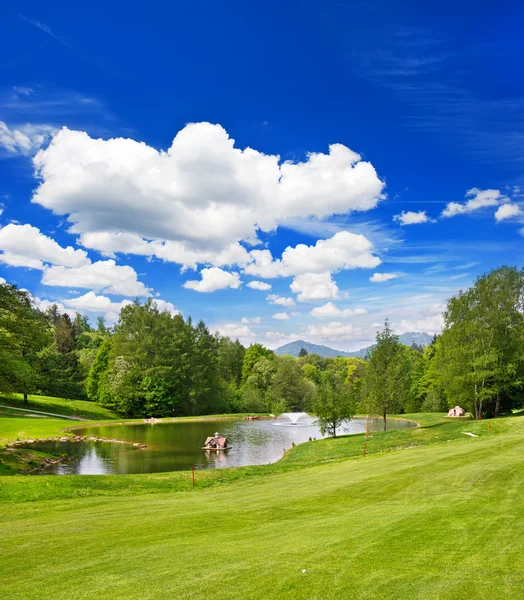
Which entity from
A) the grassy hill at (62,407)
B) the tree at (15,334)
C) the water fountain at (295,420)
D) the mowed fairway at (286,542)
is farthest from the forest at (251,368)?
the mowed fairway at (286,542)

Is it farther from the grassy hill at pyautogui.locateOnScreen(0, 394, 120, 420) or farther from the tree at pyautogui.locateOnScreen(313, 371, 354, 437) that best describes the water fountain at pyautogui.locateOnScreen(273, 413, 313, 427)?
the grassy hill at pyautogui.locateOnScreen(0, 394, 120, 420)

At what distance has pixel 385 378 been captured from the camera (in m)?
41.9

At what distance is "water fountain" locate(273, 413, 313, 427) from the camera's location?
232ft

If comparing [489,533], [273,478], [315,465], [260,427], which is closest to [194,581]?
[489,533]

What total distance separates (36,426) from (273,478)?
37664mm

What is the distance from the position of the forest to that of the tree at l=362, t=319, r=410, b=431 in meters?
0.10

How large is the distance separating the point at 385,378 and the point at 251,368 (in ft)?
243

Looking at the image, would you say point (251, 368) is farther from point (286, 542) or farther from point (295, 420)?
Result: point (286, 542)

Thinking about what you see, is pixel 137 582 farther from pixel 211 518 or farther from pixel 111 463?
pixel 111 463

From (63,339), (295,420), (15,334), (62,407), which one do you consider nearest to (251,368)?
(295,420)

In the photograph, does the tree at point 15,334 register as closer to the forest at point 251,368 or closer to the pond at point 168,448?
the forest at point 251,368

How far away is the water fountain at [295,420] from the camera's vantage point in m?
70.7

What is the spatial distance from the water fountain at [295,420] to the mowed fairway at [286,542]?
2123 inches

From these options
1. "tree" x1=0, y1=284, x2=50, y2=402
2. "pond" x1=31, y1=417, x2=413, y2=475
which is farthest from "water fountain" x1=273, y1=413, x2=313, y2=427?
"tree" x1=0, y1=284, x2=50, y2=402
